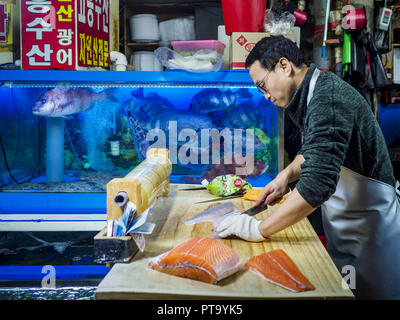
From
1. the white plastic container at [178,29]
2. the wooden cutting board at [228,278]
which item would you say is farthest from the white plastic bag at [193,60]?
the white plastic container at [178,29]

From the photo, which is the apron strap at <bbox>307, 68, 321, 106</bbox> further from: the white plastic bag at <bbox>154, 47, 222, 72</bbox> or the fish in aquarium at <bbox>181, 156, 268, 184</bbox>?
the fish in aquarium at <bbox>181, 156, 268, 184</bbox>

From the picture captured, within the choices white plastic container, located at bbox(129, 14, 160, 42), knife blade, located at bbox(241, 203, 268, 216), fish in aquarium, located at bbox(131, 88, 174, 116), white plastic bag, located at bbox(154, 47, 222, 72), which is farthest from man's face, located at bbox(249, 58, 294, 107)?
white plastic container, located at bbox(129, 14, 160, 42)

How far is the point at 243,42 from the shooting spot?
10.1 feet

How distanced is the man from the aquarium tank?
1.31 meters

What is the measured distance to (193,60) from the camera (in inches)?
120

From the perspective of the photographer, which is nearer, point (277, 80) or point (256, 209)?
point (277, 80)

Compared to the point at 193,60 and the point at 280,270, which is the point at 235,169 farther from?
the point at 280,270

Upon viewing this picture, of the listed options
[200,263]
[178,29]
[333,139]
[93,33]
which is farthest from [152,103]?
[178,29]

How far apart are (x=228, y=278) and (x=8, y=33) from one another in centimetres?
306

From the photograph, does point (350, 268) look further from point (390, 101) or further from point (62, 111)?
point (390, 101)

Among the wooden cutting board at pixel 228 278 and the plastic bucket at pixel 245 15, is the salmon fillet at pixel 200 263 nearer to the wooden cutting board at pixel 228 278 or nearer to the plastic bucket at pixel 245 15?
the wooden cutting board at pixel 228 278

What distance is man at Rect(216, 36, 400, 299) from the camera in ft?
5.11

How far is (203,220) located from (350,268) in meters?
0.75
